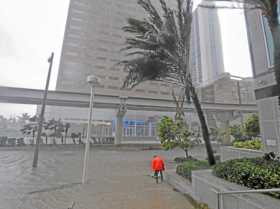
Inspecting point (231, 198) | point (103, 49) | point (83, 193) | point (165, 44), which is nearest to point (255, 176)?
point (231, 198)

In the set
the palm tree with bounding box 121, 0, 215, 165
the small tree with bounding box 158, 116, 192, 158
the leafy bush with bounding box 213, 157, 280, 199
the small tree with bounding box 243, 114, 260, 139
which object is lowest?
the leafy bush with bounding box 213, 157, 280, 199

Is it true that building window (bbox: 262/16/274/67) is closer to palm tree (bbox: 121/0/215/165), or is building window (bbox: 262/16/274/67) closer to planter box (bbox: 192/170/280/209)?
palm tree (bbox: 121/0/215/165)

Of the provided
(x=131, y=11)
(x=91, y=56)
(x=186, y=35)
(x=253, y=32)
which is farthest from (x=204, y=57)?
(x=186, y=35)

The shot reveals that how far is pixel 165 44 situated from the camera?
8.46 meters

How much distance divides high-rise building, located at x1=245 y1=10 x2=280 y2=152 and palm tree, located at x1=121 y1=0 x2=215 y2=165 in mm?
4718

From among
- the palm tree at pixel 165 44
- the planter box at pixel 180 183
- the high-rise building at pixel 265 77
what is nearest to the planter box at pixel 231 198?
the planter box at pixel 180 183

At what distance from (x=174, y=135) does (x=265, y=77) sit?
6.88m

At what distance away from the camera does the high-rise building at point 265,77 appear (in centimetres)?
942

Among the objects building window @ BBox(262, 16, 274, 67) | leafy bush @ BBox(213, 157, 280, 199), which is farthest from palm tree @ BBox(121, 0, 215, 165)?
building window @ BBox(262, 16, 274, 67)

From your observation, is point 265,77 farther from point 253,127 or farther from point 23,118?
point 23,118

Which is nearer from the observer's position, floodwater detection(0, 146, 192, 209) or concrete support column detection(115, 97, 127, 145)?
floodwater detection(0, 146, 192, 209)

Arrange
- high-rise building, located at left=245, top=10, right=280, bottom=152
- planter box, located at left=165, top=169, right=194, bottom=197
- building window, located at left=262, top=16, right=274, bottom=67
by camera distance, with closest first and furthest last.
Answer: planter box, located at left=165, top=169, right=194, bottom=197 < high-rise building, located at left=245, top=10, right=280, bottom=152 < building window, located at left=262, top=16, right=274, bottom=67

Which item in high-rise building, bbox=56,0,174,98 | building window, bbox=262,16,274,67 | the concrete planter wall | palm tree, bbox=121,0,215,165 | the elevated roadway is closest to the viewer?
palm tree, bbox=121,0,215,165

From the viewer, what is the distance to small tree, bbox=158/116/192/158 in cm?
1273
